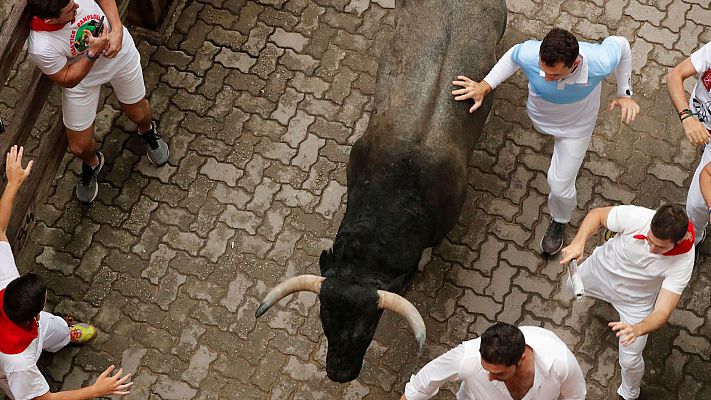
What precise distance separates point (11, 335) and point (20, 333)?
54 mm

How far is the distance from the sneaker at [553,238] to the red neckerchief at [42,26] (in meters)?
4.06

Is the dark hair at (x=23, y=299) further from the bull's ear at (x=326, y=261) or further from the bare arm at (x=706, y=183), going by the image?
the bare arm at (x=706, y=183)

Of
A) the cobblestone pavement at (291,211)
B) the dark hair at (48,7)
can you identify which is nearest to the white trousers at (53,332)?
the cobblestone pavement at (291,211)

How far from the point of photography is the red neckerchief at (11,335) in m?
5.80

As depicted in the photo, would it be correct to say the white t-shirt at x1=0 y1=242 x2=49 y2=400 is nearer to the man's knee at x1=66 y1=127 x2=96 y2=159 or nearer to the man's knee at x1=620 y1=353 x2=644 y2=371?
the man's knee at x1=66 y1=127 x2=96 y2=159

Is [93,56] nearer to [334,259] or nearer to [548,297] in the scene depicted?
[334,259]

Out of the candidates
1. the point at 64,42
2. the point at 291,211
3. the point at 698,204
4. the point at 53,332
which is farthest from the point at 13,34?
the point at 698,204

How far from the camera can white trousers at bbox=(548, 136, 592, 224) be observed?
690 centimetres

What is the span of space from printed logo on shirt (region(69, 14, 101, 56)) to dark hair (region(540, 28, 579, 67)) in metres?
3.20

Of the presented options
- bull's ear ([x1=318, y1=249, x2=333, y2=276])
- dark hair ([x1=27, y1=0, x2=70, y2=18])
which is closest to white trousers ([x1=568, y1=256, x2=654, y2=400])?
bull's ear ([x1=318, y1=249, x2=333, y2=276])

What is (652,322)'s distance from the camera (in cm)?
588

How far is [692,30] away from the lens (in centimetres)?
855

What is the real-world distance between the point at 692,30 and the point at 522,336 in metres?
4.66

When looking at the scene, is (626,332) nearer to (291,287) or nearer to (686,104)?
→ (686,104)
